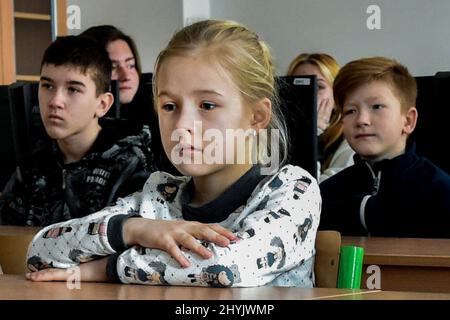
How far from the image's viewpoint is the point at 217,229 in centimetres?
121

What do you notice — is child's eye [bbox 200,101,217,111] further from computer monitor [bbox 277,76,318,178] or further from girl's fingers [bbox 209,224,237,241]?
computer monitor [bbox 277,76,318,178]

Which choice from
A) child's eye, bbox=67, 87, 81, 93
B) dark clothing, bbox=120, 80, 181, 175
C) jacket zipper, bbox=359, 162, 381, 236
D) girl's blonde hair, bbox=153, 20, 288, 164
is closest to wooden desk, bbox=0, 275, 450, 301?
girl's blonde hair, bbox=153, 20, 288, 164

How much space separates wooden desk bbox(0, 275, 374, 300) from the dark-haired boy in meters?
1.29

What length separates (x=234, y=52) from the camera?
144 centimetres

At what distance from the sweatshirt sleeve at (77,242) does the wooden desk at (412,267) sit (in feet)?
1.59

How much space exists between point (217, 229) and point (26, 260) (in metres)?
0.43

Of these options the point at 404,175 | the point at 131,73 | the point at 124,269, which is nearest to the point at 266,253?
the point at 124,269

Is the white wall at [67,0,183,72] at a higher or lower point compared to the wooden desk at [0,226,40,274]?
higher

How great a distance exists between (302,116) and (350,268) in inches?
36.0

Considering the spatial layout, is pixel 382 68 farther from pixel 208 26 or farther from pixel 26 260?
pixel 26 260

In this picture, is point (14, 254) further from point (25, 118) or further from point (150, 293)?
point (25, 118)

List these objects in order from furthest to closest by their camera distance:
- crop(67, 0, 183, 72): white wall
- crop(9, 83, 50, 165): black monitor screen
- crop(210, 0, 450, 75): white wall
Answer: crop(67, 0, 183, 72): white wall
crop(210, 0, 450, 75): white wall
crop(9, 83, 50, 165): black monitor screen

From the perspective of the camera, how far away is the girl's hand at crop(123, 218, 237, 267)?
1181 millimetres

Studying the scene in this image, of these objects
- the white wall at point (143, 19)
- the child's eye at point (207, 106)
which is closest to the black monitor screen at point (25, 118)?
the child's eye at point (207, 106)
